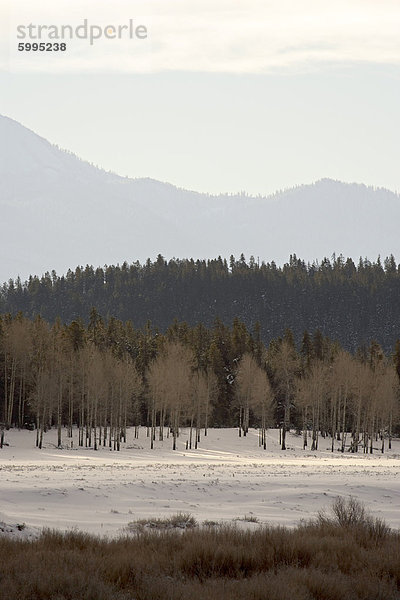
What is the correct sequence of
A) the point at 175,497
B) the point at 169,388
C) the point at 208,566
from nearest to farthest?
the point at 208,566 → the point at 175,497 → the point at 169,388

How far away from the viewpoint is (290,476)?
45.0m

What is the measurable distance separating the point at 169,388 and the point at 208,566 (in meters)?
69.3

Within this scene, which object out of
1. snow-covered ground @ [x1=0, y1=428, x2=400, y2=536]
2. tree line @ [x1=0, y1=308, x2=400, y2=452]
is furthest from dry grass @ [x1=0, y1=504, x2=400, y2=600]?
tree line @ [x1=0, y1=308, x2=400, y2=452]

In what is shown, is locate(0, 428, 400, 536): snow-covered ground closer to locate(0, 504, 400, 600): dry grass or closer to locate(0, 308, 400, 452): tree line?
locate(0, 504, 400, 600): dry grass

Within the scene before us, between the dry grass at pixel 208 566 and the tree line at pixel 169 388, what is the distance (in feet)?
195

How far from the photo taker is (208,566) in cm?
1573

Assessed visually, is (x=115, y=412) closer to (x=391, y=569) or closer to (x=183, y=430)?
(x=183, y=430)

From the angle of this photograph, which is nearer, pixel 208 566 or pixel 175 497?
pixel 208 566

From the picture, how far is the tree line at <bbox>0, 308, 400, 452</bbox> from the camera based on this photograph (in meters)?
83.2

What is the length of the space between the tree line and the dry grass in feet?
195

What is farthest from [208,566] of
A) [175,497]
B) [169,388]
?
[169,388]

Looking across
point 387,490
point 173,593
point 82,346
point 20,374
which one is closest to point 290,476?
point 387,490

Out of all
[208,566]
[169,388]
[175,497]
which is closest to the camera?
[208,566]

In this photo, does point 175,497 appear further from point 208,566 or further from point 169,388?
point 169,388
